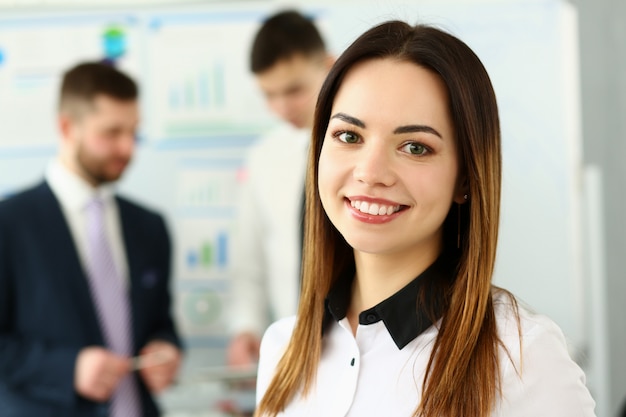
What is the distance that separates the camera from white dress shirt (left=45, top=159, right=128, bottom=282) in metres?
2.71

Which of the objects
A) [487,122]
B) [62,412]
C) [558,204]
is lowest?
[62,412]

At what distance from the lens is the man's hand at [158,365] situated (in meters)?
2.69

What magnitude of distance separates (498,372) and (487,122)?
0.32m

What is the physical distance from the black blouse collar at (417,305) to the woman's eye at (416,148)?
0.19 m

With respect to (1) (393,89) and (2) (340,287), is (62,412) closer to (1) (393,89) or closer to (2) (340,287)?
(2) (340,287)

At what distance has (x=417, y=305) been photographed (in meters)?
1.13

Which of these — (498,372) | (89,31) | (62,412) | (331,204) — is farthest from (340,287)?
(89,31)

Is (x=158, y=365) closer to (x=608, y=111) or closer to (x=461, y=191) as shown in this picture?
(x=461, y=191)

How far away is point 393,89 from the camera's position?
41.7 inches

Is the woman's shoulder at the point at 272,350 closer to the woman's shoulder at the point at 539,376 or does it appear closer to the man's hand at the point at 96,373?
the woman's shoulder at the point at 539,376

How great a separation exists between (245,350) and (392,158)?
6.40 ft

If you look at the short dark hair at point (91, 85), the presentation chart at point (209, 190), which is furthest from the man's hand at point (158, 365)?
the short dark hair at point (91, 85)

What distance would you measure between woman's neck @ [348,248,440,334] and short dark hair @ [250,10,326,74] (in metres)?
1.71

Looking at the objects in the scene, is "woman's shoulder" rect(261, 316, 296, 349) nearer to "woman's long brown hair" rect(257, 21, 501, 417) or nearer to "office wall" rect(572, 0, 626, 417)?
"woman's long brown hair" rect(257, 21, 501, 417)
